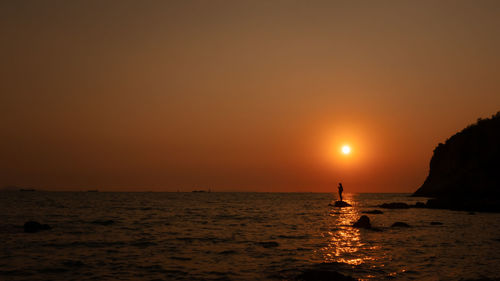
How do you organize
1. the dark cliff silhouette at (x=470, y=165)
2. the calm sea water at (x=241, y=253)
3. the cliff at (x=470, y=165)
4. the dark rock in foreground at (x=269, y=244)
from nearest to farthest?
the calm sea water at (x=241, y=253) → the dark rock in foreground at (x=269, y=244) → the dark cliff silhouette at (x=470, y=165) → the cliff at (x=470, y=165)

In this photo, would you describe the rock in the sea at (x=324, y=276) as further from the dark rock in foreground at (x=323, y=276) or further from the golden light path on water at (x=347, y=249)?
the golden light path on water at (x=347, y=249)

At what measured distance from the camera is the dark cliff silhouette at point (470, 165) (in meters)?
91.7

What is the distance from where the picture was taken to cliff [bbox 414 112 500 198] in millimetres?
92062

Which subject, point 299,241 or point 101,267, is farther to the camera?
point 299,241

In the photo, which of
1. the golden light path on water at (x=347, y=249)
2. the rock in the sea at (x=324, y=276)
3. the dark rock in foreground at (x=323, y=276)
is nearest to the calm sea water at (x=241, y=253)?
the golden light path on water at (x=347, y=249)

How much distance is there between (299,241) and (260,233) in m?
6.14

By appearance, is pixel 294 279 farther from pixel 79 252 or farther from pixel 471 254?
pixel 79 252

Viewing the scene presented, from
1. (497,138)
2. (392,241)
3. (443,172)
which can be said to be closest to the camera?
(392,241)

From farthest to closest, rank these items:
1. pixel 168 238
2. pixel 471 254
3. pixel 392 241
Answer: pixel 168 238 < pixel 392 241 < pixel 471 254

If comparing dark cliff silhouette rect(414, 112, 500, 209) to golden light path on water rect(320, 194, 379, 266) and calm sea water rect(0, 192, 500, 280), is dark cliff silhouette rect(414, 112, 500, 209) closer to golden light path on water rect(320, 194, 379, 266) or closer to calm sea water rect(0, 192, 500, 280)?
golden light path on water rect(320, 194, 379, 266)

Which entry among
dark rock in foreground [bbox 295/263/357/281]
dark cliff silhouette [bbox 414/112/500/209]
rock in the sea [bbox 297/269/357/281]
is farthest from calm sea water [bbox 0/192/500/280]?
dark cliff silhouette [bbox 414/112/500/209]

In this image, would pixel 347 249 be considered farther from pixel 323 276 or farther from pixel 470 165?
pixel 470 165

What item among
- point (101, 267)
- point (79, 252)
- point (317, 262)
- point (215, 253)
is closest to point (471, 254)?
point (317, 262)

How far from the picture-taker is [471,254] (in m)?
23.8
